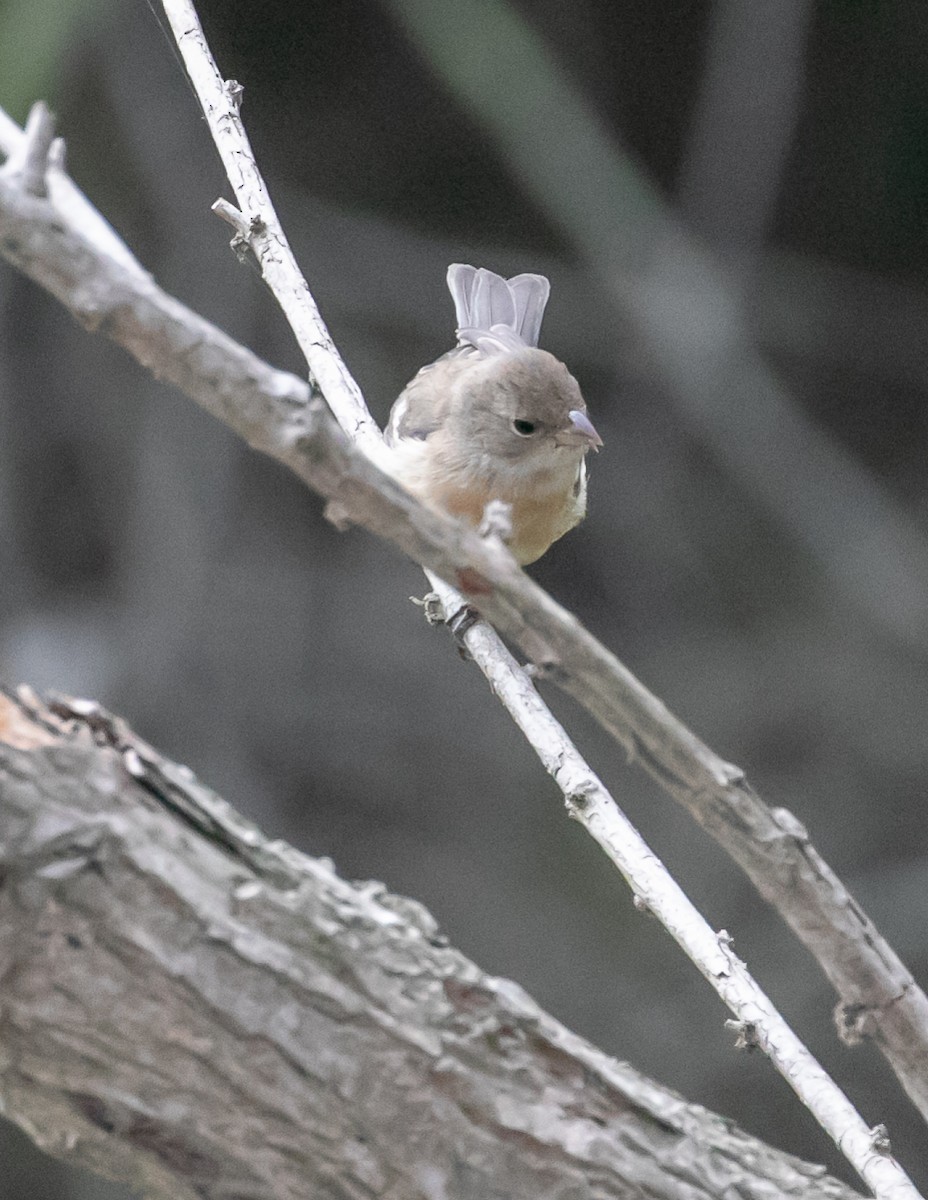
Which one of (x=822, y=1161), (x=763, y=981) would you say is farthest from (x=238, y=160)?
(x=822, y=1161)

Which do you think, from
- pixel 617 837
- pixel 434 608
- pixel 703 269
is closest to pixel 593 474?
pixel 703 269

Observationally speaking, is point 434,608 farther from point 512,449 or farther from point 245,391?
point 245,391

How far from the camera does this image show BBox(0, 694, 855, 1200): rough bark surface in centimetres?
146

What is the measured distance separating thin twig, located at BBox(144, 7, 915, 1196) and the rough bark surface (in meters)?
0.27

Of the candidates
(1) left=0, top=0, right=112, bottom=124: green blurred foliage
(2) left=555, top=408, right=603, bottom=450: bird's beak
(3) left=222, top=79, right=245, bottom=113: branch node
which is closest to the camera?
(3) left=222, top=79, right=245, bottom=113: branch node

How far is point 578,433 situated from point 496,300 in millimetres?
1037

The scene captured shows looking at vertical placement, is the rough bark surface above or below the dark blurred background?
below

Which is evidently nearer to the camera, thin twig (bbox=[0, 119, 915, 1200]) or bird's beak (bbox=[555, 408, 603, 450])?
thin twig (bbox=[0, 119, 915, 1200])

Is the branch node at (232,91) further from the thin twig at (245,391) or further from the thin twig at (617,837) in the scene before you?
the thin twig at (245,391)

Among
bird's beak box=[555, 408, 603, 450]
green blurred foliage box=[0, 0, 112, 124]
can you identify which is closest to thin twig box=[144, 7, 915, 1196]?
bird's beak box=[555, 408, 603, 450]

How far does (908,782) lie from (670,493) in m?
1.36

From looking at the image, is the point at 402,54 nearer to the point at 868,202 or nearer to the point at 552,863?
the point at 868,202

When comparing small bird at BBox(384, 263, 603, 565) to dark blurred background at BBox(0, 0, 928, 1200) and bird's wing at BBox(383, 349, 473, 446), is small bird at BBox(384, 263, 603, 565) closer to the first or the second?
bird's wing at BBox(383, 349, 473, 446)

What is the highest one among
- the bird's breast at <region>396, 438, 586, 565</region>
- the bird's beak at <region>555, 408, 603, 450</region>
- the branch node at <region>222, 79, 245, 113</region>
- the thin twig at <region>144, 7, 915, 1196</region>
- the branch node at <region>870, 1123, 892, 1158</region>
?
the bird's beak at <region>555, 408, 603, 450</region>
